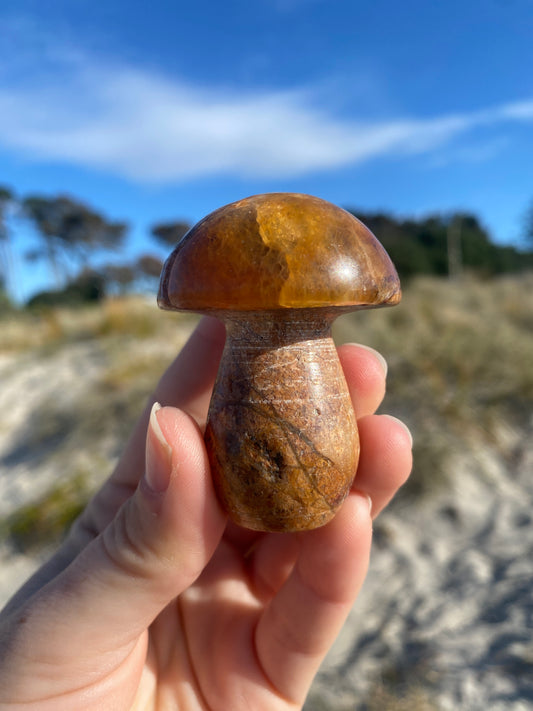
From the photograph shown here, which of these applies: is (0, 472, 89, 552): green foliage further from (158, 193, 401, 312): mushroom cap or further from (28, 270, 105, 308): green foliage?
(28, 270, 105, 308): green foliage

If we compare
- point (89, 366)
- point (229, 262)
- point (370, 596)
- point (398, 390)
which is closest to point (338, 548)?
point (229, 262)

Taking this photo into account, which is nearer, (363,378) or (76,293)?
(363,378)

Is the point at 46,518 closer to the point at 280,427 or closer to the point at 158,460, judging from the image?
the point at 158,460

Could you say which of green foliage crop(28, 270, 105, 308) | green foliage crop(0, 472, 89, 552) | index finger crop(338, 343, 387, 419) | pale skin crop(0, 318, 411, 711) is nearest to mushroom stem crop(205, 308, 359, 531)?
pale skin crop(0, 318, 411, 711)

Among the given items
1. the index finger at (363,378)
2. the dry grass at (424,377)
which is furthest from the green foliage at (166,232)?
the index finger at (363,378)

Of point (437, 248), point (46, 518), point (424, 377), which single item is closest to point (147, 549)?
point (46, 518)

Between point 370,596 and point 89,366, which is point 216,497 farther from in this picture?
point 89,366

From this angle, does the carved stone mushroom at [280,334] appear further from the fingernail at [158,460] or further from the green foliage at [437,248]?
the green foliage at [437,248]
